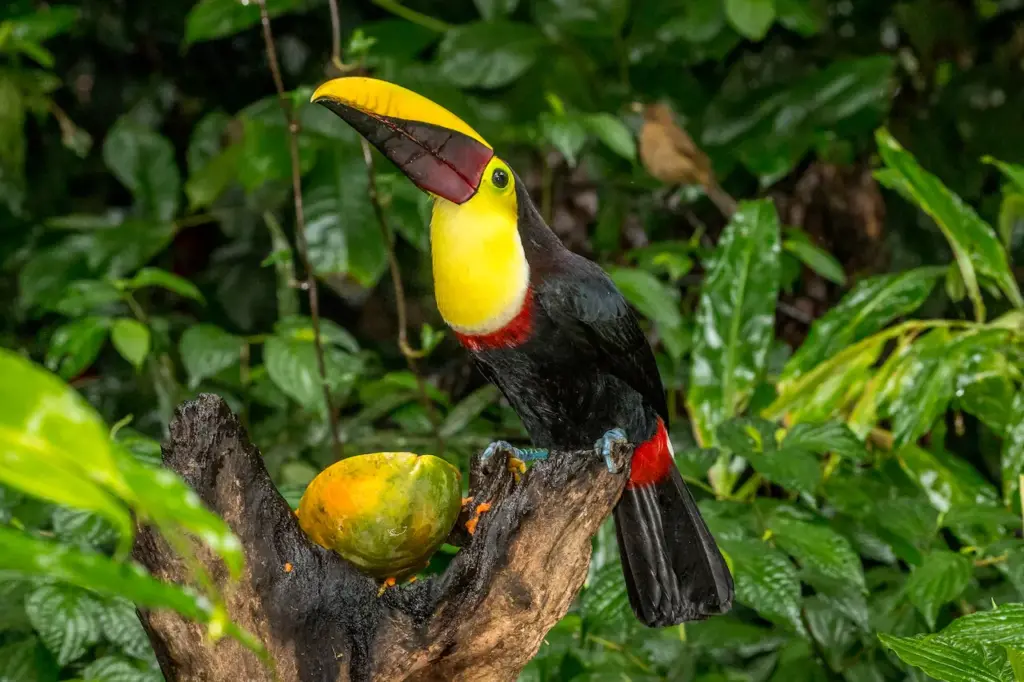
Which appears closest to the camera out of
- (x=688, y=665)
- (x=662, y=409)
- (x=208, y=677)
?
(x=208, y=677)

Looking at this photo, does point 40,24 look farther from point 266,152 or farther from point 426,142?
point 426,142

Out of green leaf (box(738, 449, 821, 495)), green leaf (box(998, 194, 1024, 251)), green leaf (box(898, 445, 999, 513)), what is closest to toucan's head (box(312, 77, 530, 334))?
green leaf (box(738, 449, 821, 495))

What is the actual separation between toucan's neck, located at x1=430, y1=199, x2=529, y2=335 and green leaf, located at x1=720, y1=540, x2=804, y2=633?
0.44 m

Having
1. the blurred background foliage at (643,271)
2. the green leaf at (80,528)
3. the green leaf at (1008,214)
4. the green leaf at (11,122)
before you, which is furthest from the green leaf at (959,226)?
the green leaf at (11,122)

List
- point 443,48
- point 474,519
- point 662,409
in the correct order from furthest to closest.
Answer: point 443,48
point 662,409
point 474,519

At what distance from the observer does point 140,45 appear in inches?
105

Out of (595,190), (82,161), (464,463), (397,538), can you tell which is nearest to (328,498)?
(397,538)

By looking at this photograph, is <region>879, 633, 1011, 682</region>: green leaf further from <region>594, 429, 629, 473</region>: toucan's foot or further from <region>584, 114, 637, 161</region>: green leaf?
<region>584, 114, 637, 161</region>: green leaf

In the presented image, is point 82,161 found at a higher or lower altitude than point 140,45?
lower

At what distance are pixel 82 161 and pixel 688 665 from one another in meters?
2.02

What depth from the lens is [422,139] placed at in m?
1.13

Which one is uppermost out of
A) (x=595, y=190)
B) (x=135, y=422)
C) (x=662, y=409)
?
(x=662, y=409)

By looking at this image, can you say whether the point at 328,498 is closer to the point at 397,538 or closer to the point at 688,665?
the point at 397,538

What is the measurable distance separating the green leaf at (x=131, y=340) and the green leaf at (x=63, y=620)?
47 centimetres
